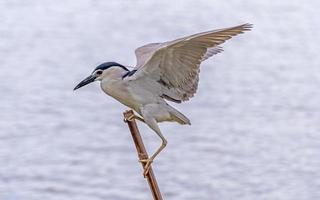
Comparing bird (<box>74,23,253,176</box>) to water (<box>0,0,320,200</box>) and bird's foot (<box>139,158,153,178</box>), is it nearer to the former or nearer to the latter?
bird's foot (<box>139,158,153,178</box>)

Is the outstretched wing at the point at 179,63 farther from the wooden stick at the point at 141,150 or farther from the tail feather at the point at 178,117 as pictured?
the wooden stick at the point at 141,150

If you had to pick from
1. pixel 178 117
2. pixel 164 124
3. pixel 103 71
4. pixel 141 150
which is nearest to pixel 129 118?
pixel 141 150

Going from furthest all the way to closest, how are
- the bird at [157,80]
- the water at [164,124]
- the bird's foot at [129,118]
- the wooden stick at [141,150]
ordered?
the water at [164,124] → the bird at [157,80] → the bird's foot at [129,118] → the wooden stick at [141,150]

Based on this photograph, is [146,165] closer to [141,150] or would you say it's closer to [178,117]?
[141,150]

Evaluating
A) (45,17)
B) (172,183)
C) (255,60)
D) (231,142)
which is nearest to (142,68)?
(172,183)

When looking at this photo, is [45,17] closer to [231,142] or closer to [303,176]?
[231,142]

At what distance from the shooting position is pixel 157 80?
5.17 m

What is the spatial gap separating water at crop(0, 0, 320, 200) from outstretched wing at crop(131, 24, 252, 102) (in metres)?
3.55

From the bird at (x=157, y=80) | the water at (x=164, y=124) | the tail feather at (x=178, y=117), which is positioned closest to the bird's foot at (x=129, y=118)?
the bird at (x=157, y=80)

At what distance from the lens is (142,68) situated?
5.12 meters

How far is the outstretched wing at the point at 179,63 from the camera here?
4887mm

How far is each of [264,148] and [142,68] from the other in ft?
15.2

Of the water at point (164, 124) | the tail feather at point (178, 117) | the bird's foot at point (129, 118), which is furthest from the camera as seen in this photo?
the water at point (164, 124)

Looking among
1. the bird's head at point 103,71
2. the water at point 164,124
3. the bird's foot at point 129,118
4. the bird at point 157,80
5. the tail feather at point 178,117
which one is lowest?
the bird's foot at point 129,118
